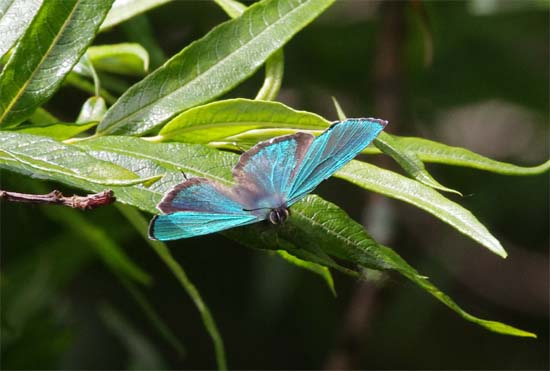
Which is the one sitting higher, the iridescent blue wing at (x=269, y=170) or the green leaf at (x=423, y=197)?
the iridescent blue wing at (x=269, y=170)

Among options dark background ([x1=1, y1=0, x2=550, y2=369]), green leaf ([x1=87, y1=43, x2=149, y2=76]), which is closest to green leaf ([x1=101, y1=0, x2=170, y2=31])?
green leaf ([x1=87, y1=43, x2=149, y2=76])

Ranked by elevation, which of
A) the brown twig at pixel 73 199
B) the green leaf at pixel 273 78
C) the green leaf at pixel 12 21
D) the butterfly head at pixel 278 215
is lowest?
the butterfly head at pixel 278 215

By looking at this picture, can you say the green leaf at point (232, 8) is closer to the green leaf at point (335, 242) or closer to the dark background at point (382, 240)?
the green leaf at point (335, 242)

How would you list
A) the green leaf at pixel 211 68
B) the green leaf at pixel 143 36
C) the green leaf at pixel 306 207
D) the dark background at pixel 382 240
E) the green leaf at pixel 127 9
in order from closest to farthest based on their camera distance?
the green leaf at pixel 306 207, the green leaf at pixel 211 68, the green leaf at pixel 127 9, the green leaf at pixel 143 36, the dark background at pixel 382 240

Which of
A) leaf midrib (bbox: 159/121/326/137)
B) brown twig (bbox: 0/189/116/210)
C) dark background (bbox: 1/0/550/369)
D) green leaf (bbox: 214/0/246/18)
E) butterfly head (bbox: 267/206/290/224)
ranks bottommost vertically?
dark background (bbox: 1/0/550/369)

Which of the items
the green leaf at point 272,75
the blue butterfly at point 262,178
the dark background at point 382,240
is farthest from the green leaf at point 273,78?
the dark background at point 382,240

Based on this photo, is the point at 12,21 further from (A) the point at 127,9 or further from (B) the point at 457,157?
(B) the point at 457,157

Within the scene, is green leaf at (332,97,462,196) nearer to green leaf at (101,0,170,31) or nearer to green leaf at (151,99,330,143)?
green leaf at (151,99,330,143)
